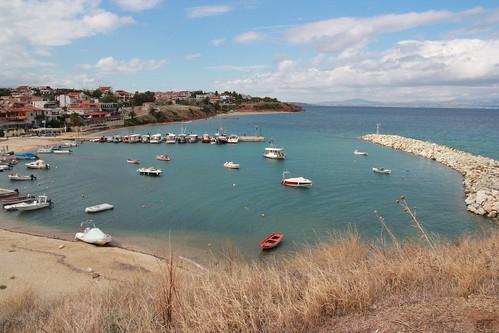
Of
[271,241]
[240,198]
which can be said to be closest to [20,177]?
[240,198]

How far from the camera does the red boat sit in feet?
60.3

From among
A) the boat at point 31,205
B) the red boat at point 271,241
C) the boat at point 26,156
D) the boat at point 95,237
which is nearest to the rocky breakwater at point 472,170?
the red boat at point 271,241

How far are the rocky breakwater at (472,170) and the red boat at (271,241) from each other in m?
14.3

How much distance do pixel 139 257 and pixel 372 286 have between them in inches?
547

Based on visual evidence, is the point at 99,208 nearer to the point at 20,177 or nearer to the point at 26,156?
the point at 20,177

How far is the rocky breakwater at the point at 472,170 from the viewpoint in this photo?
24.9 meters

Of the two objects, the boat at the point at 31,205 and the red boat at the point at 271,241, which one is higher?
the boat at the point at 31,205

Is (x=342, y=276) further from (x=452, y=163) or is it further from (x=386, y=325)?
(x=452, y=163)

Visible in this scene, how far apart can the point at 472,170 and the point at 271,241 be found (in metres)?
27.2

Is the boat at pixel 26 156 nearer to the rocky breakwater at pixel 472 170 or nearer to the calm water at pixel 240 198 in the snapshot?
the calm water at pixel 240 198

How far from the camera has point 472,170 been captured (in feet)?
119

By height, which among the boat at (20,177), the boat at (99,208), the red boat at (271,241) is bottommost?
the red boat at (271,241)

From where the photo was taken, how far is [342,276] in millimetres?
6035

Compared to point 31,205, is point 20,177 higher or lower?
higher
